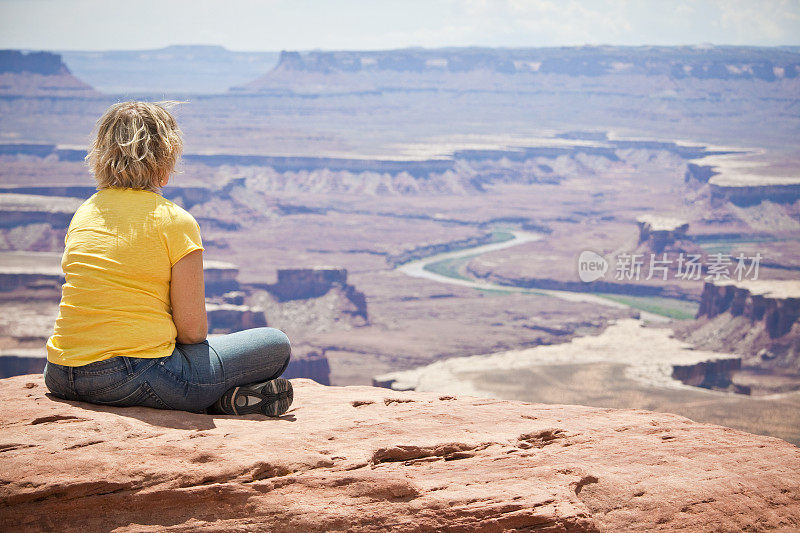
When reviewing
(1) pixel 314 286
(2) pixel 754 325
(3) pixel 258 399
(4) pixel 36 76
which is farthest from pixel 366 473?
(4) pixel 36 76

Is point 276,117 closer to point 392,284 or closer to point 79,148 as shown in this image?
point 79,148

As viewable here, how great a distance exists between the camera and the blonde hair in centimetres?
464

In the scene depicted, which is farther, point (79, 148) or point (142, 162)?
point (79, 148)

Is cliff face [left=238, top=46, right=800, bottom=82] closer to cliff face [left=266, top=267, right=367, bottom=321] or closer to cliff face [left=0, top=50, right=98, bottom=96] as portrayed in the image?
cliff face [left=0, top=50, right=98, bottom=96]

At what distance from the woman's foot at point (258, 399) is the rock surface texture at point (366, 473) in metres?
0.07

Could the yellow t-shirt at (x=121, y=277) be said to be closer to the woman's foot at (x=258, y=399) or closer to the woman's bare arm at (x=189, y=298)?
the woman's bare arm at (x=189, y=298)

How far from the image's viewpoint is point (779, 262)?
64.5 m

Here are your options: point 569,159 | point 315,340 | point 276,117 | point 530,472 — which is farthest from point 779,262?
point 276,117

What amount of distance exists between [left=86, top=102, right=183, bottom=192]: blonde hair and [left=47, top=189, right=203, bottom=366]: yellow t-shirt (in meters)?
0.12

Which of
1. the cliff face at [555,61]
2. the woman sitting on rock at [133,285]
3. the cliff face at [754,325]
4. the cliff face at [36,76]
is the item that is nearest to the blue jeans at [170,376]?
the woman sitting on rock at [133,285]

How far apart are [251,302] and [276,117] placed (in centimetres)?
9920

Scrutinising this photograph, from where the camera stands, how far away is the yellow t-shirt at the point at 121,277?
4605 millimetres

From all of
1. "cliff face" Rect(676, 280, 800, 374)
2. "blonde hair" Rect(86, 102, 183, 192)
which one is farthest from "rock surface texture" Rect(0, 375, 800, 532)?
"cliff face" Rect(676, 280, 800, 374)

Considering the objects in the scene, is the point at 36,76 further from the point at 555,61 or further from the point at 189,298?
the point at 189,298
